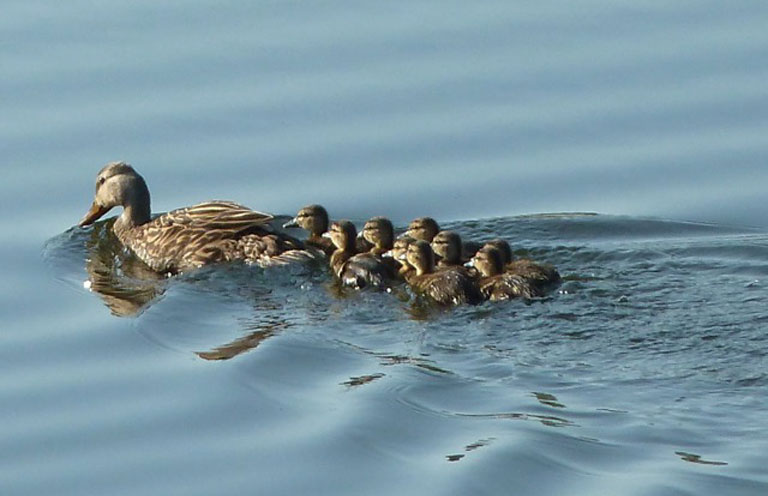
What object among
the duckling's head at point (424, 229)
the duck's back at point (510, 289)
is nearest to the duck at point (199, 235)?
the duckling's head at point (424, 229)

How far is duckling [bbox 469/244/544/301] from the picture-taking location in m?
9.44

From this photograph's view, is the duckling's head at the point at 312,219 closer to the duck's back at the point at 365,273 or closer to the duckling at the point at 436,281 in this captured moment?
the duck's back at the point at 365,273

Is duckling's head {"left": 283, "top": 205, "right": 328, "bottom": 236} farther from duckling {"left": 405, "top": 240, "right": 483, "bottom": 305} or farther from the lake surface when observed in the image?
duckling {"left": 405, "top": 240, "right": 483, "bottom": 305}

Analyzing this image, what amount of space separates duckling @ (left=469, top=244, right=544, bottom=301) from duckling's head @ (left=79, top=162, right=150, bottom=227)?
7.21 feet

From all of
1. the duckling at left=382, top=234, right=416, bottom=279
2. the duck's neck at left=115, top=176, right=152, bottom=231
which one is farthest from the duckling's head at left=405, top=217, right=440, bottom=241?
the duck's neck at left=115, top=176, right=152, bottom=231

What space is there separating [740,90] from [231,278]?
3.58 metres

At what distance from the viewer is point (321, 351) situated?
8820 millimetres

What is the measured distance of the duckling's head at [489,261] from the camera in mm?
9688

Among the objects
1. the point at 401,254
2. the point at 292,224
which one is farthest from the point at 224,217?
the point at 401,254

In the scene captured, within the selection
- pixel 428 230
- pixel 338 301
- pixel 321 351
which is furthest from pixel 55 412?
pixel 428 230

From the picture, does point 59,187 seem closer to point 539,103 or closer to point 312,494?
point 539,103

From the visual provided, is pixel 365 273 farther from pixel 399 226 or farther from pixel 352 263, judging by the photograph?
pixel 399 226

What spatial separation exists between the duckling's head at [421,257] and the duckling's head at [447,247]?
95 mm

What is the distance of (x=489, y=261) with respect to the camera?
31.8 feet
